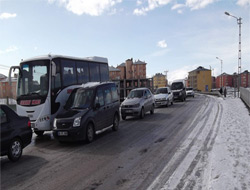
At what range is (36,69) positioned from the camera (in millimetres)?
10195

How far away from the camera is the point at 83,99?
923 centimetres

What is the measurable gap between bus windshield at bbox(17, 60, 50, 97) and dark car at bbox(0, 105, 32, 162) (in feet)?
9.72

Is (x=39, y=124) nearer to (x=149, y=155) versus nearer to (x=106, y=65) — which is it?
(x=149, y=155)

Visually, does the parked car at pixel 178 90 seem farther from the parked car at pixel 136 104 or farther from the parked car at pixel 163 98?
the parked car at pixel 136 104

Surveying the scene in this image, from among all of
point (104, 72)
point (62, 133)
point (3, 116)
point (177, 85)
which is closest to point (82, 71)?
point (104, 72)

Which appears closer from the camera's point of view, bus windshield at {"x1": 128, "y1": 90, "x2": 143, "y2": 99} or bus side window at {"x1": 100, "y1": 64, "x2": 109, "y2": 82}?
bus side window at {"x1": 100, "y1": 64, "x2": 109, "y2": 82}

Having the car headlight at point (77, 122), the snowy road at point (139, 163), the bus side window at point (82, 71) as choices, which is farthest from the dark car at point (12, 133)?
the bus side window at point (82, 71)

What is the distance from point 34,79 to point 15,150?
4.25 metres

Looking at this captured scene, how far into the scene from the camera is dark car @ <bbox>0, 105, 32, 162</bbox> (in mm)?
6307

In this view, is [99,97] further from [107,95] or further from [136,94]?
[136,94]

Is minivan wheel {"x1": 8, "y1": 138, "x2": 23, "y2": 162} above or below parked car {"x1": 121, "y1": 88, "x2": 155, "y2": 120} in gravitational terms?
below

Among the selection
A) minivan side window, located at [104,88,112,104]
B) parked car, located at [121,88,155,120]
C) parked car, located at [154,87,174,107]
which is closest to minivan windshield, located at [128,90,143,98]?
parked car, located at [121,88,155,120]

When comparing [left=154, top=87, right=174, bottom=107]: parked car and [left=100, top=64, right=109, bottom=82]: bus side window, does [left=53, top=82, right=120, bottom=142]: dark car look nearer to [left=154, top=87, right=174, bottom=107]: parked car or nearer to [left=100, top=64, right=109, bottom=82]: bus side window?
[left=100, top=64, right=109, bottom=82]: bus side window

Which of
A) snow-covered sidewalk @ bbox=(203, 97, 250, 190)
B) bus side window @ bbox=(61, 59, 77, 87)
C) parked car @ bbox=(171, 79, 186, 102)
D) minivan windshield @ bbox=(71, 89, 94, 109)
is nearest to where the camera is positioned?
snow-covered sidewalk @ bbox=(203, 97, 250, 190)
